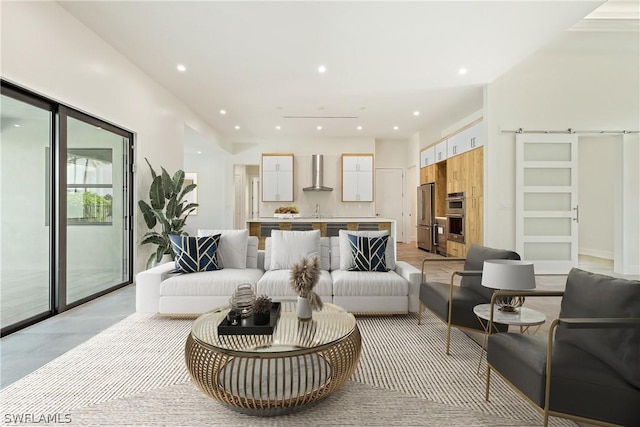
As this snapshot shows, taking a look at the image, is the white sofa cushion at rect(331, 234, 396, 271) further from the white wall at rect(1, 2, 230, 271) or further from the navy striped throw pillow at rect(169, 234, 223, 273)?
the white wall at rect(1, 2, 230, 271)

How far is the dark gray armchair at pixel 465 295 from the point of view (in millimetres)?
2545

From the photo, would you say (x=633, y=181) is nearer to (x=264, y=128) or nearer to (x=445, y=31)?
(x=445, y=31)

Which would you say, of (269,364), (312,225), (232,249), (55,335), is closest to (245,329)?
(269,364)

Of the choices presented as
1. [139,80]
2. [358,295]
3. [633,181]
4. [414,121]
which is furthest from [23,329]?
[633,181]

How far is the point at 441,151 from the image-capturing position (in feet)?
24.6

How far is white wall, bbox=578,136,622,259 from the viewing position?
7.01 metres

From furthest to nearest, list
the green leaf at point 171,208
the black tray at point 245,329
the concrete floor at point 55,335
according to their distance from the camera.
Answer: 1. the green leaf at point 171,208
2. the concrete floor at point 55,335
3. the black tray at point 245,329

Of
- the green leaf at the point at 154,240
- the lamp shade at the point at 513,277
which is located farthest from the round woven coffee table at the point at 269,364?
the green leaf at the point at 154,240

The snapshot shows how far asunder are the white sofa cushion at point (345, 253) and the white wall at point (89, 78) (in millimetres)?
3055

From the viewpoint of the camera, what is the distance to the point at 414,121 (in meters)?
7.77

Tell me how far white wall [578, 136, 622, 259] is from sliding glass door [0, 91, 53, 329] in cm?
920

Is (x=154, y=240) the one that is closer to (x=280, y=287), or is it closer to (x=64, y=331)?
(x=64, y=331)

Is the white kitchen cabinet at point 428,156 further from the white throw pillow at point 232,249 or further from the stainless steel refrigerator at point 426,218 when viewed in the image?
the white throw pillow at point 232,249

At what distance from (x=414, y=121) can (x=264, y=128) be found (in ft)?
12.1
